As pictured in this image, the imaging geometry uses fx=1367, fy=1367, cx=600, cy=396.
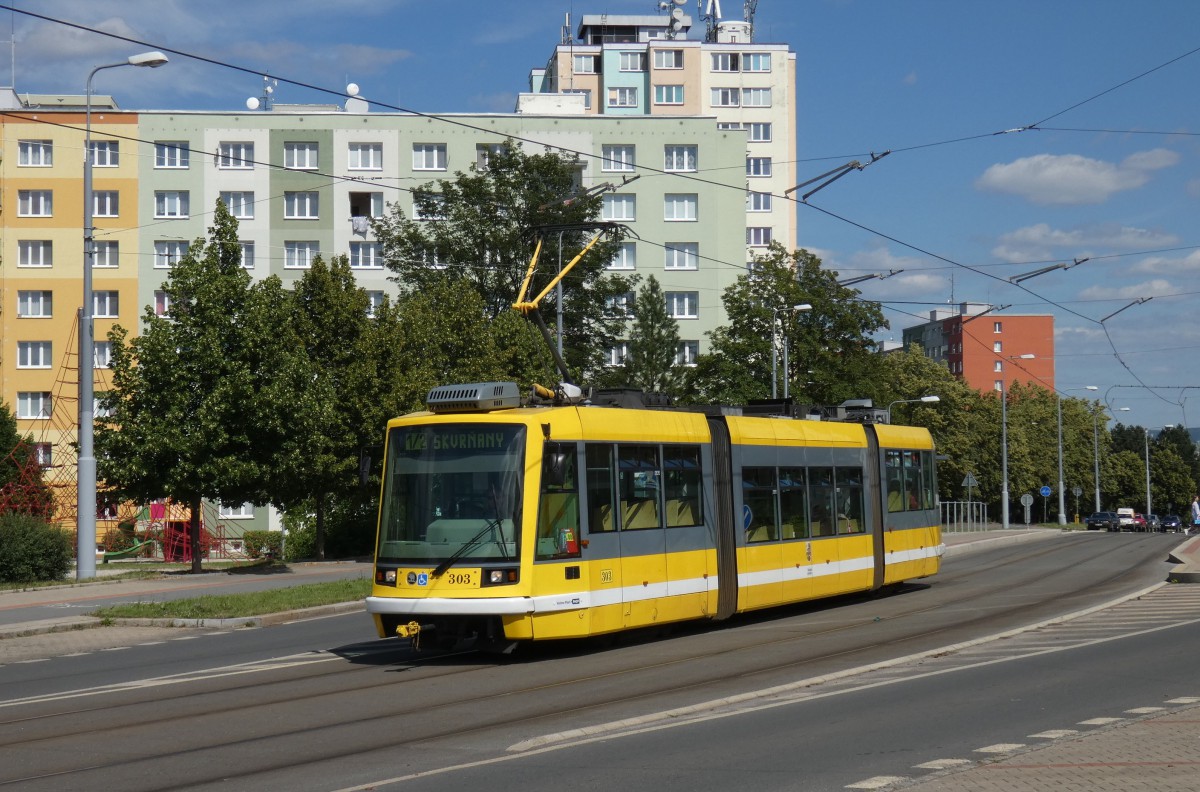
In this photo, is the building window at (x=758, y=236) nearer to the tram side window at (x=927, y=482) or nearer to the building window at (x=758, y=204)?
the building window at (x=758, y=204)

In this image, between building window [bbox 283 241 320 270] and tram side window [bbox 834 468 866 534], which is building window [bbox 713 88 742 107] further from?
tram side window [bbox 834 468 866 534]

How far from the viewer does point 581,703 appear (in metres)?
11.3

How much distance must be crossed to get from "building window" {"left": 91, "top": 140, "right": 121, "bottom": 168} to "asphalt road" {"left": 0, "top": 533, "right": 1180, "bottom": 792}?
50.4 m

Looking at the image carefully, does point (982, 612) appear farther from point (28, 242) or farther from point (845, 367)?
point (28, 242)

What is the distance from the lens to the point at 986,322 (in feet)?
470

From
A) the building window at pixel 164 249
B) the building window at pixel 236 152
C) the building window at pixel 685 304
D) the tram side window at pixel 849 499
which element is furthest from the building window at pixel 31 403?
the tram side window at pixel 849 499

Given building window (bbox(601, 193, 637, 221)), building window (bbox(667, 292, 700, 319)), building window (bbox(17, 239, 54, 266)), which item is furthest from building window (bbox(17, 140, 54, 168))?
building window (bbox(667, 292, 700, 319))

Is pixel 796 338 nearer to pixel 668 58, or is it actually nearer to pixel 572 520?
pixel 668 58

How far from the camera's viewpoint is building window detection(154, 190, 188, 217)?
63906 millimetres

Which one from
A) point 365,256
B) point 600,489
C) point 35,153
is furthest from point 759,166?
point 600,489

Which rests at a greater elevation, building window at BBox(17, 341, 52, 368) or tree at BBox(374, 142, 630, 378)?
tree at BBox(374, 142, 630, 378)

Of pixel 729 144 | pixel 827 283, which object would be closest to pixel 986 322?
pixel 729 144

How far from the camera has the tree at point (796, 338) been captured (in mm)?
57438

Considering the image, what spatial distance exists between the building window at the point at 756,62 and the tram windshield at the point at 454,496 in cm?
7937
